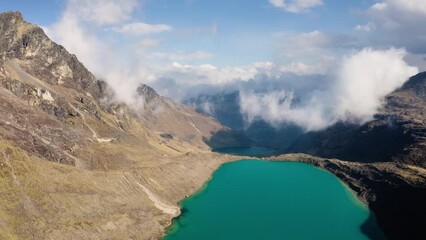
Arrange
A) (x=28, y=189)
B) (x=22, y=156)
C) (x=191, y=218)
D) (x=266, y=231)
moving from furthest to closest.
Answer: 1. (x=191, y=218)
2. (x=266, y=231)
3. (x=22, y=156)
4. (x=28, y=189)

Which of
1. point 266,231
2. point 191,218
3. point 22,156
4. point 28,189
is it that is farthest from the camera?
point 191,218

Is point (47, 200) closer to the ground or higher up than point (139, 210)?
higher up

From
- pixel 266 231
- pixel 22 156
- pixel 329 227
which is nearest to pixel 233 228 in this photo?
pixel 266 231

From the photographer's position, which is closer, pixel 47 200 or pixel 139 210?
pixel 47 200

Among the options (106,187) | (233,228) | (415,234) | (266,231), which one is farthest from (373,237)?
(106,187)

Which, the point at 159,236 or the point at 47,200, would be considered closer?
the point at 47,200

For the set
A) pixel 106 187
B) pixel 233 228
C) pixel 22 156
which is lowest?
pixel 233 228

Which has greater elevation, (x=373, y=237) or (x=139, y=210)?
(x=139, y=210)

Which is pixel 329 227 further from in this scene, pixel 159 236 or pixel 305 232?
pixel 159 236

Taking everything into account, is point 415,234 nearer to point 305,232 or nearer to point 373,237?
point 373,237
